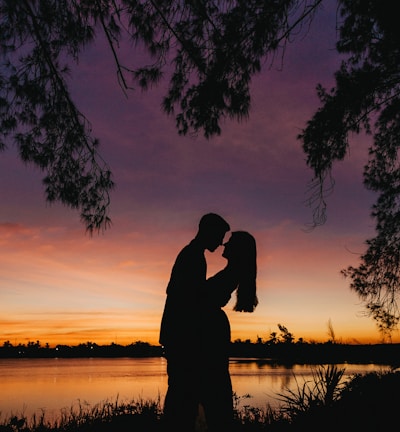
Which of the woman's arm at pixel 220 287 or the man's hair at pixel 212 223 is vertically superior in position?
the man's hair at pixel 212 223

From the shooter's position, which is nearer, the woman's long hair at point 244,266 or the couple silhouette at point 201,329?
the couple silhouette at point 201,329

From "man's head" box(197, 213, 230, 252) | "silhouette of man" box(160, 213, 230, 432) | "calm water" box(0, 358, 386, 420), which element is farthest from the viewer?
"calm water" box(0, 358, 386, 420)

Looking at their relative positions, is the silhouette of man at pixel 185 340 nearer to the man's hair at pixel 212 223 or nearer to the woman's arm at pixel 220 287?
the woman's arm at pixel 220 287

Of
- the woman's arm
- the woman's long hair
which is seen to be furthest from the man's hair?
the woman's arm

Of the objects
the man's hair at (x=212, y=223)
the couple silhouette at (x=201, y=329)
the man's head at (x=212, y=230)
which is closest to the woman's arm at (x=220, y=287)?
the couple silhouette at (x=201, y=329)

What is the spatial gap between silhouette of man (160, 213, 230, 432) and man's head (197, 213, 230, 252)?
3.9 inches

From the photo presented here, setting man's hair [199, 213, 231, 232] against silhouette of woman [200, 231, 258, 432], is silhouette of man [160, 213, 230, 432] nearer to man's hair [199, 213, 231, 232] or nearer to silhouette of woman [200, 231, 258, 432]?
silhouette of woman [200, 231, 258, 432]

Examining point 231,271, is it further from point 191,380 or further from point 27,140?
point 27,140

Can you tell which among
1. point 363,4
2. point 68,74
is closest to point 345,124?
point 363,4

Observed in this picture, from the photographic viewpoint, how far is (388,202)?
30.9 ft

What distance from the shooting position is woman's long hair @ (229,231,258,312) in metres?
3.27

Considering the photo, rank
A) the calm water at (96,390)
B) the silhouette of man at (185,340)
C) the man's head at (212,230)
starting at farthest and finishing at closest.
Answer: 1. the calm water at (96,390)
2. the man's head at (212,230)
3. the silhouette of man at (185,340)

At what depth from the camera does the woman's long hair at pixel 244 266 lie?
3271 millimetres

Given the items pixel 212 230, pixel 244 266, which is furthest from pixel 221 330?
pixel 212 230
